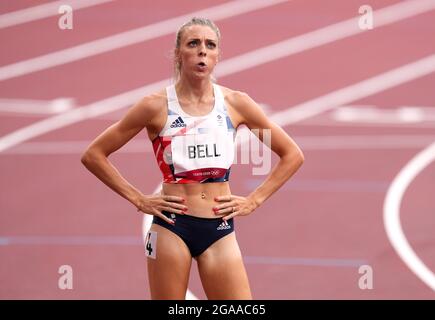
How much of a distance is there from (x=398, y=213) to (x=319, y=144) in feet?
2.63

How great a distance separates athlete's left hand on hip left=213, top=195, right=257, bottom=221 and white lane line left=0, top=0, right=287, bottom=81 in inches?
99.6

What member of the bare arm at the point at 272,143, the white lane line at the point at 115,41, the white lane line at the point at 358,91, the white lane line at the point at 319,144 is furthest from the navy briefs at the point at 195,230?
the white lane line at the point at 115,41

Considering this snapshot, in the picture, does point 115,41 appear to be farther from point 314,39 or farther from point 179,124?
point 179,124

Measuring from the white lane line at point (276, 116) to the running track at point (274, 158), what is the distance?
1 cm

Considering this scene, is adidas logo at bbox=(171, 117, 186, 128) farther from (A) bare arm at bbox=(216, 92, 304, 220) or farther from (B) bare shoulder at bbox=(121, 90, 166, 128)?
(A) bare arm at bbox=(216, 92, 304, 220)

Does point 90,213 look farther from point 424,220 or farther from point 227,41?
point 424,220

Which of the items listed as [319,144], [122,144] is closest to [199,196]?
[122,144]

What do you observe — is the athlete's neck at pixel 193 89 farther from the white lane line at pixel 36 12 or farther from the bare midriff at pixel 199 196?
the white lane line at pixel 36 12

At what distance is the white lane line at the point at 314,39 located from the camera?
6.64 meters

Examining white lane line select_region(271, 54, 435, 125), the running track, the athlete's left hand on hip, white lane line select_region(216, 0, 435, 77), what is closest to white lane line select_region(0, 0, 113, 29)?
the running track

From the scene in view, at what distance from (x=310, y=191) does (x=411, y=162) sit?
814 mm

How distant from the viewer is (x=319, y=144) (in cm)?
661

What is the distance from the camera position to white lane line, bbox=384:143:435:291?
6.51 meters

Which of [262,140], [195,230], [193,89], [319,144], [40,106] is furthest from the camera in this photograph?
[319,144]
